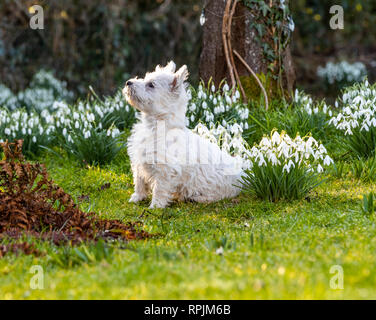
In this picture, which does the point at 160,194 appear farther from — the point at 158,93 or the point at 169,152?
the point at 158,93

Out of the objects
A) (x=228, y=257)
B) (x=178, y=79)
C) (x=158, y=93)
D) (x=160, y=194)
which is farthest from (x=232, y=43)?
(x=228, y=257)

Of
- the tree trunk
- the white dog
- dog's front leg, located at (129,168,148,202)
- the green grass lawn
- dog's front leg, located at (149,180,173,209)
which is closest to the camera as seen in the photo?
the green grass lawn

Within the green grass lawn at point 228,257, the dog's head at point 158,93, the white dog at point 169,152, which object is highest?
the dog's head at point 158,93

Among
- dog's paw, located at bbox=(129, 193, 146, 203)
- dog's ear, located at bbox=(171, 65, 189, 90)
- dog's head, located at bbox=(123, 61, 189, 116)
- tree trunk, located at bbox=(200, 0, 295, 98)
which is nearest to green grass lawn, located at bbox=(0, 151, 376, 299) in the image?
dog's paw, located at bbox=(129, 193, 146, 203)

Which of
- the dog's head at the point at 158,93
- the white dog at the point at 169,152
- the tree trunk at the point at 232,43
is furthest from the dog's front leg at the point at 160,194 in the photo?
the tree trunk at the point at 232,43

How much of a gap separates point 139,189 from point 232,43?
3.39m

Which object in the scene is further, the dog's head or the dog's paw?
the dog's paw

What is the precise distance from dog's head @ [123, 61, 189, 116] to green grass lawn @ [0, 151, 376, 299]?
0.98m

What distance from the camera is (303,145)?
498cm

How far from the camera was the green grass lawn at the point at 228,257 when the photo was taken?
285 centimetres

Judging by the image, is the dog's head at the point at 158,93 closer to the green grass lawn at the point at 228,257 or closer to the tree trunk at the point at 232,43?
the green grass lawn at the point at 228,257

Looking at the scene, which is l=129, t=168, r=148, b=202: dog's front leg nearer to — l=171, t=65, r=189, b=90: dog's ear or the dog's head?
the dog's head

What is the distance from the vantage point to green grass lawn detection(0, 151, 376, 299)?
9.36 ft

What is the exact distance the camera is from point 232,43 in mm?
8055
